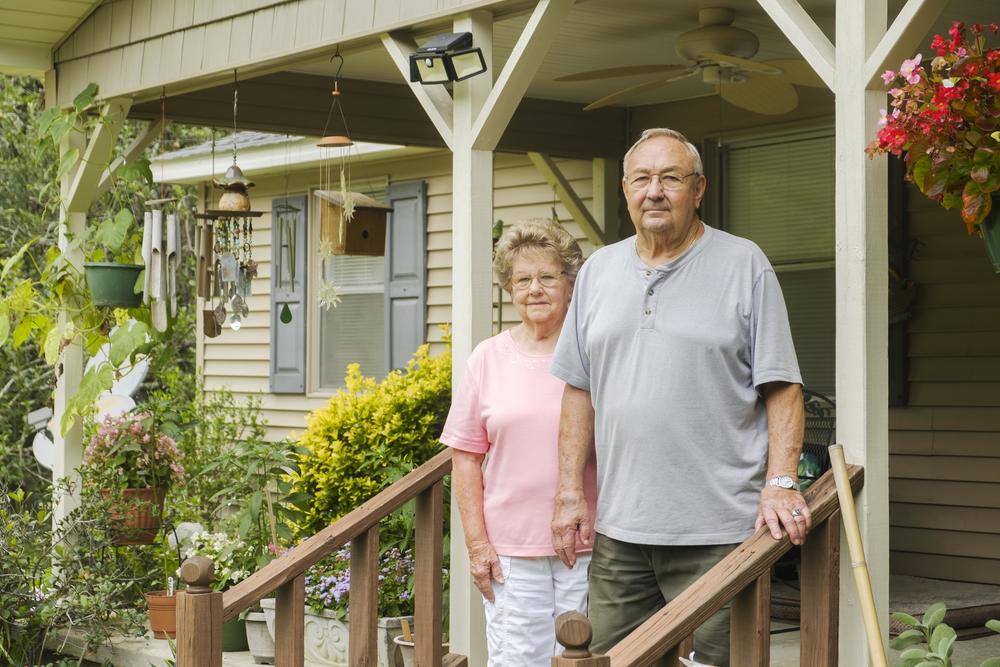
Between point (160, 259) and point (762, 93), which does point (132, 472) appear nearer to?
point (160, 259)

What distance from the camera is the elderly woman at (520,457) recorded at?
3525 millimetres

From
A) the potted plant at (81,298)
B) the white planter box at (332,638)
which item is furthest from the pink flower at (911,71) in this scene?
the potted plant at (81,298)

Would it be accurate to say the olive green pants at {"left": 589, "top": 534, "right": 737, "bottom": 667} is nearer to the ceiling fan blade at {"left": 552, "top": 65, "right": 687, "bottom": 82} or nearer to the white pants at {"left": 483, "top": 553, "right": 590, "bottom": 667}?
the white pants at {"left": 483, "top": 553, "right": 590, "bottom": 667}

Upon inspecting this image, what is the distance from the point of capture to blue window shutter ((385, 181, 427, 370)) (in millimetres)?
8398

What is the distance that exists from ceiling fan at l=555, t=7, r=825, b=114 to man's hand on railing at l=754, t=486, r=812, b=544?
7.60 ft

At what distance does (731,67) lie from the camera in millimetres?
5266

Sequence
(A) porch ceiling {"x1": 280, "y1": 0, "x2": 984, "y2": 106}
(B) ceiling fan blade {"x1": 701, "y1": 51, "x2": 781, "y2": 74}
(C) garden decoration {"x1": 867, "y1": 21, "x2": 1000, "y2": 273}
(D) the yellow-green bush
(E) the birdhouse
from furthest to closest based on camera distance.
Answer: (D) the yellow-green bush, (E) the birdhouse, (A) porch ceiling {"x1": 280, "y1": 0, "x2": 984, "y2": 106}, (B) ceiling fan blade {"x1": 701, "y1": 51, "x2": 781, "y2": 74}, (C) garden decoration {"x1": 867, "y1": 21, "x2": 1000, "y2": 273}

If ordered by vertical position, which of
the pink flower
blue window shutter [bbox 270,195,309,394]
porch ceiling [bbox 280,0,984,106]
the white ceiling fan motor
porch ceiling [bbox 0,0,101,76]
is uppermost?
porch ceiling [bbox 0,0,101,76]

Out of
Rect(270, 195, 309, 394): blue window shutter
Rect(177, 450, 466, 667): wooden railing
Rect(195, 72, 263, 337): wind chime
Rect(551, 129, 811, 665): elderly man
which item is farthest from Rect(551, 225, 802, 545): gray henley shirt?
Rect(270, 195, 309, 394): blue window shutter

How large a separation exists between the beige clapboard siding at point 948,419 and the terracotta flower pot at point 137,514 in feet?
11.9

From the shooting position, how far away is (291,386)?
9.26 metres

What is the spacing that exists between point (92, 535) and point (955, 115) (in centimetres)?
490

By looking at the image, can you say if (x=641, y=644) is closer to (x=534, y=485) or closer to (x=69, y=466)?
(x=534, y=485)

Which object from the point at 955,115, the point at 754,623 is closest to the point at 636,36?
the point at 955,115
